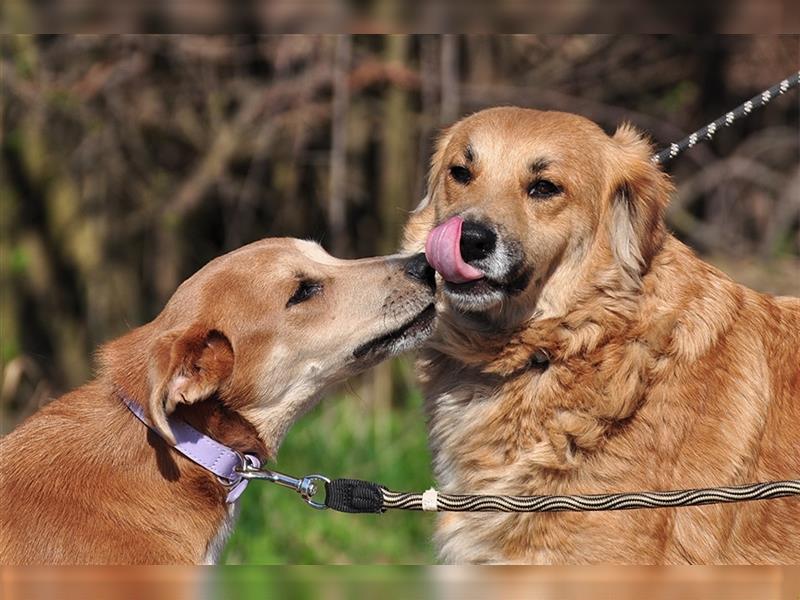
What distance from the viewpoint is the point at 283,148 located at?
1035 cm

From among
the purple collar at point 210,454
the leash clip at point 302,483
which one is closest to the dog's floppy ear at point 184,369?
the purple collar at point 210,454

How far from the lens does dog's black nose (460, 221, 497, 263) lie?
13.6 ft

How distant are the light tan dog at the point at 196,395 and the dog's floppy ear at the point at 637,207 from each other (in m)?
0.77

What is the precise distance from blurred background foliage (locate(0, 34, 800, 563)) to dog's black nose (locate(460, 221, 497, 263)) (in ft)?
16.4

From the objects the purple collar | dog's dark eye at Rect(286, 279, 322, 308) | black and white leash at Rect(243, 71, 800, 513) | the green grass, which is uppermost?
dog's dark eye at Rect(286, 279, 322, 308)

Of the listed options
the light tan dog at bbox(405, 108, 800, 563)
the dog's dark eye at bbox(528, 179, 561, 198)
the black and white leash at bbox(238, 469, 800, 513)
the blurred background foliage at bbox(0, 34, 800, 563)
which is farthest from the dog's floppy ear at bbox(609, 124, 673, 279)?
the blurred background foliage at bbox(0, 34, 800, 563)

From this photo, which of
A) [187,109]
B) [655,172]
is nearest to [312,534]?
[655,172]

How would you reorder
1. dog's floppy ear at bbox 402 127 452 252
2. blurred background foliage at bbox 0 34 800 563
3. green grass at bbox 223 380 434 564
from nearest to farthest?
dog's floppy ear at bbox 402 127 452 252
green grass at bbox 223 380 434 564
blurred background foliage at bbox 0 34 800 563

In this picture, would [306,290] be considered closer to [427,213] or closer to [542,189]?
[427,213]

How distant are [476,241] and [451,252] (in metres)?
0.10

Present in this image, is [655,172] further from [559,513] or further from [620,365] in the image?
[559,513]

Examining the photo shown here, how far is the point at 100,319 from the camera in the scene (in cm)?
1062

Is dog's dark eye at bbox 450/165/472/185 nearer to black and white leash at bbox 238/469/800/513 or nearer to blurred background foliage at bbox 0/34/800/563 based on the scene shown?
black and white leash at bbox 238/469/800/513

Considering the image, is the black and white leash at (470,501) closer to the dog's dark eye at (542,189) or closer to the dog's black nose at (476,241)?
the dog's black nose at (476,241)
